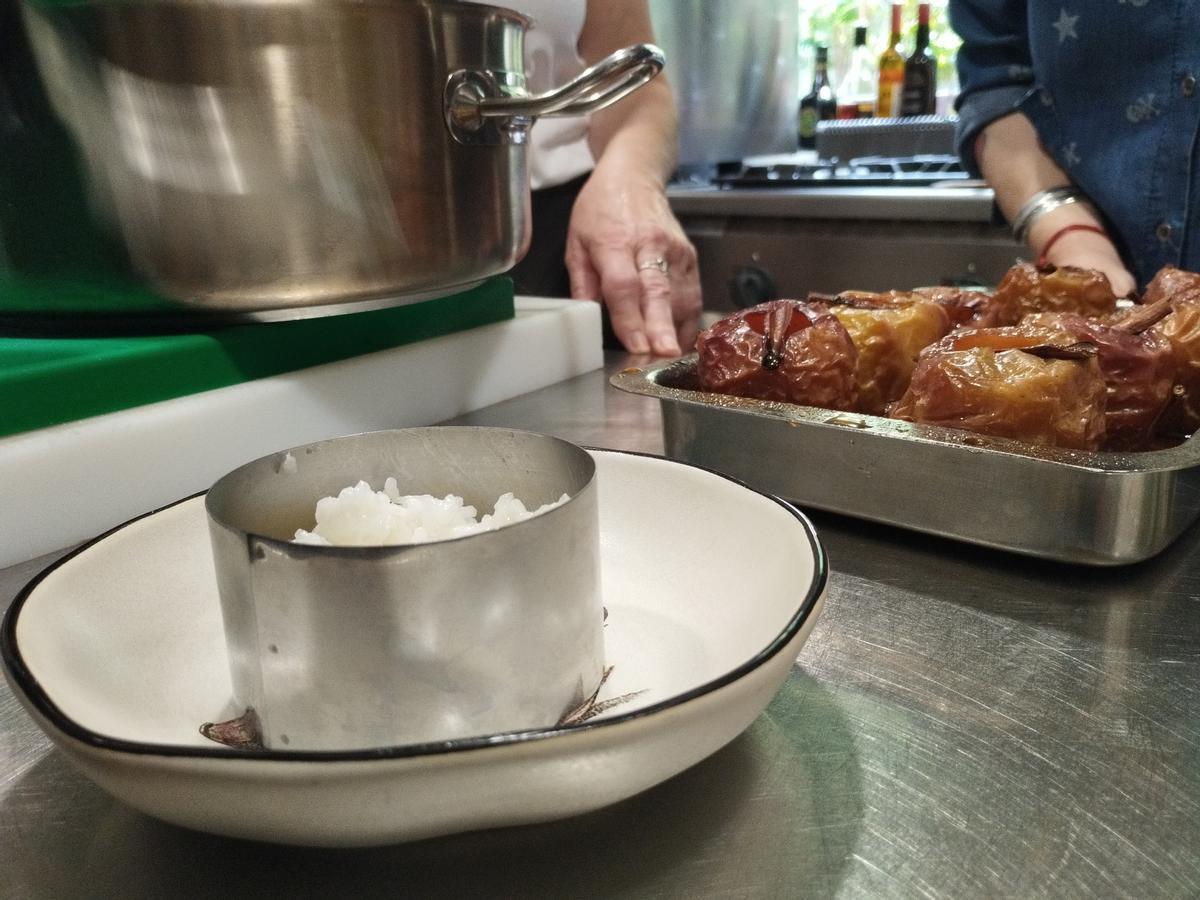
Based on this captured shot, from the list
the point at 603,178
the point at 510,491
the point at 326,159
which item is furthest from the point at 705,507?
the point at 603,178

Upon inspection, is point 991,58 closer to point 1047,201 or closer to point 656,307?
point 1047,201

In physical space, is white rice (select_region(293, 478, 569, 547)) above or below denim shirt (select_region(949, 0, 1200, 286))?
below

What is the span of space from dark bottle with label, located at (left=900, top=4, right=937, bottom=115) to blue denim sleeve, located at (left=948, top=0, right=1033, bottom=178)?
4.18ft

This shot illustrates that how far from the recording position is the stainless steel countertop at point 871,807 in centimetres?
34

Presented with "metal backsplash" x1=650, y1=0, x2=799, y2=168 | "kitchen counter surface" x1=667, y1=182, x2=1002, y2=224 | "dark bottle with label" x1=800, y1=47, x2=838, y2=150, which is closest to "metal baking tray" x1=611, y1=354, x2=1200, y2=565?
"kitchen counter surface" x1=667, y1=182, x2=1002, y2=224

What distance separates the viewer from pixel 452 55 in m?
0.74

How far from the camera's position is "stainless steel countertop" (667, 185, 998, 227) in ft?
5.94

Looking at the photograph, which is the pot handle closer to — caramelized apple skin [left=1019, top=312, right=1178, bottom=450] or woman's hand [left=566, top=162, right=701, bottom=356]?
caramelized apple skin [left=1019, top=312, right=1178, bottom=450]

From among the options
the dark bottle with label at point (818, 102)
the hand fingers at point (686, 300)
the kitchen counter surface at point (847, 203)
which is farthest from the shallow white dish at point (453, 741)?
the dark bottle with label at point (818, 102)

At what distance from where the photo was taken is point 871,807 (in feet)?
1.22

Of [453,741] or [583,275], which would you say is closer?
[453,741]

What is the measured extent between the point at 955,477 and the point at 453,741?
1.19 feet

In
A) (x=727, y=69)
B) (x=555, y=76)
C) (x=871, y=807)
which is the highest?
(x=727, y=69)

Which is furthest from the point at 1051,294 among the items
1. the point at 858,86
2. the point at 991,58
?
the point at 858,86
